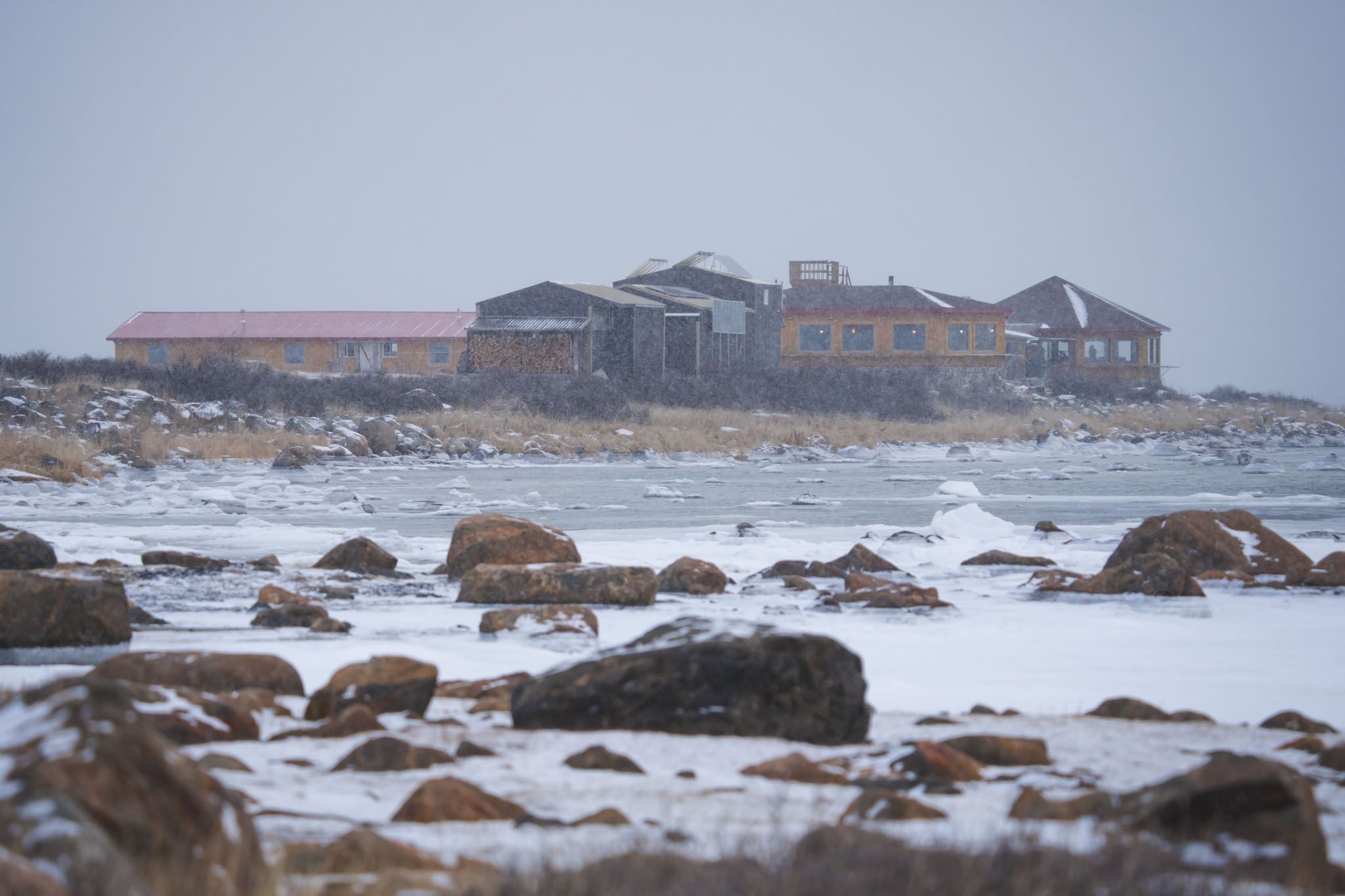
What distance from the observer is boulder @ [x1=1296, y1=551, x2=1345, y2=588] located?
924 cm

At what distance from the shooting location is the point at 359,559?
393 inches

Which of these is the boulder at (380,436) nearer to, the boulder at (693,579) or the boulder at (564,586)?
the boulder at (693,579)

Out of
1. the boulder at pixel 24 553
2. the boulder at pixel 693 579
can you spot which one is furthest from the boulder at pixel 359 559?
the boulder at pixel 693 579

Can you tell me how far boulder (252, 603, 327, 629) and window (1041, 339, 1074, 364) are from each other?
166ft

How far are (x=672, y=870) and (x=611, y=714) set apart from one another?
1.95 m

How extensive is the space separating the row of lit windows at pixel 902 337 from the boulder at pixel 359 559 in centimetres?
4032

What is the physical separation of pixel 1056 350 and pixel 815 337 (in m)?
11.8

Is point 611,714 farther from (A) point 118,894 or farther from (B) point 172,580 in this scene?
(B) point 172,580

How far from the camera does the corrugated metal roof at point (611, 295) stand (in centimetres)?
4231

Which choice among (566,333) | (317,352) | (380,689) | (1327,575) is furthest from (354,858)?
(317,352)

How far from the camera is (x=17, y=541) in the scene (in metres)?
8.67

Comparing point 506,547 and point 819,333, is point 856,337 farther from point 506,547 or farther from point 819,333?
point 506,547

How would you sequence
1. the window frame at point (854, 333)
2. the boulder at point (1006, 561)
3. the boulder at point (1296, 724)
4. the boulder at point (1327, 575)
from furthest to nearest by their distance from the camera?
the window frame at point (854, 333), the boulder at point (1006, 561), the boulder at point (1327, 575), the boulder at point (1296, 724)

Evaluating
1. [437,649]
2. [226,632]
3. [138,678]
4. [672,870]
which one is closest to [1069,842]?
[672,870]
